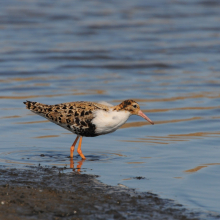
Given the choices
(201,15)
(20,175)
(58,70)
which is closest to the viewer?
(20,175)

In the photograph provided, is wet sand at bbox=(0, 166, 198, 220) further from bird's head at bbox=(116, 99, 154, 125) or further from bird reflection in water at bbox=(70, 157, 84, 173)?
bird's head at bbox=(116, 99, 154, 125)

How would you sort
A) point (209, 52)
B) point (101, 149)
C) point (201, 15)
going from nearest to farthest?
1. point (101, 149)
2. point (209, 52)
3. point (201, 15)

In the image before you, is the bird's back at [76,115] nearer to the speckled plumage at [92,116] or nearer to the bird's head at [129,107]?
the speckled plumage at [92,116]

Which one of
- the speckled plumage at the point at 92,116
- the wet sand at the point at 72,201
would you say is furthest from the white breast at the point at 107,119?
the wet sand at the point at 72,201

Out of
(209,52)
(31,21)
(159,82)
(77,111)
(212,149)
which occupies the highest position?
(31,21)

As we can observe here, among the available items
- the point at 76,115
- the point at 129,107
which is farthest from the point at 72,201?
the point at 129,107

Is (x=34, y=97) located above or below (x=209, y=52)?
below

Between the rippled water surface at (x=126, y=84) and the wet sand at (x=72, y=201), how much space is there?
0.56m

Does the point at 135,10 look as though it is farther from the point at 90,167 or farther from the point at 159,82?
the point at 90,167

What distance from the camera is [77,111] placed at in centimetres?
1038

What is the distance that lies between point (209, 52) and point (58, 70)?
26.9 ft

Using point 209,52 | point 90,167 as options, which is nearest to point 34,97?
point 90,167

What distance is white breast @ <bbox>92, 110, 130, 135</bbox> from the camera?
1012 cm

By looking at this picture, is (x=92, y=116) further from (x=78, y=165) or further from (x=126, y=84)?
(x=126, y=84)
